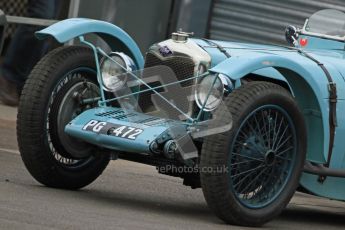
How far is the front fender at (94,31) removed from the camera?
6965 mm

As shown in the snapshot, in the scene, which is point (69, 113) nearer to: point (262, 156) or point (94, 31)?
point (94, 31)

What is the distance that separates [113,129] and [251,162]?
896 mm

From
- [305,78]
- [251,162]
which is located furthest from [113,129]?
[305,78]

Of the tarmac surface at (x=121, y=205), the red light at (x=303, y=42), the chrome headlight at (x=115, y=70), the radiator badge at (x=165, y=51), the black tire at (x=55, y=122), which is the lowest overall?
the tarmac surface at (x=121, y=205)

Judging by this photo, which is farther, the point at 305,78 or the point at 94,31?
the point at 94,31

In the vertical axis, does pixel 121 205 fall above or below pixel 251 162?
below

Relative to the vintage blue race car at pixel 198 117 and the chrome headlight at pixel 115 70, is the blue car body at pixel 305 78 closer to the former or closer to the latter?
the vintage blue race car at pixel 198 117

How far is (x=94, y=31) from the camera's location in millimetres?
7105

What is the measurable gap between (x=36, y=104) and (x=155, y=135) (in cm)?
89

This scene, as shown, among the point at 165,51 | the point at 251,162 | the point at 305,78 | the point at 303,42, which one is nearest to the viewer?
the point at 251,162

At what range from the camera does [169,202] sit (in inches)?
293

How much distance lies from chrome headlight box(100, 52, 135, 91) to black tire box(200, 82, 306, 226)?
3.40 feet

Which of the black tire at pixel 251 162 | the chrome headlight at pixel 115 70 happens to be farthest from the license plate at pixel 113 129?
the black tire at pixel 251 162

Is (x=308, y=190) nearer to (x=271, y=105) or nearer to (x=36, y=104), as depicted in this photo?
(x=271, y=105)
